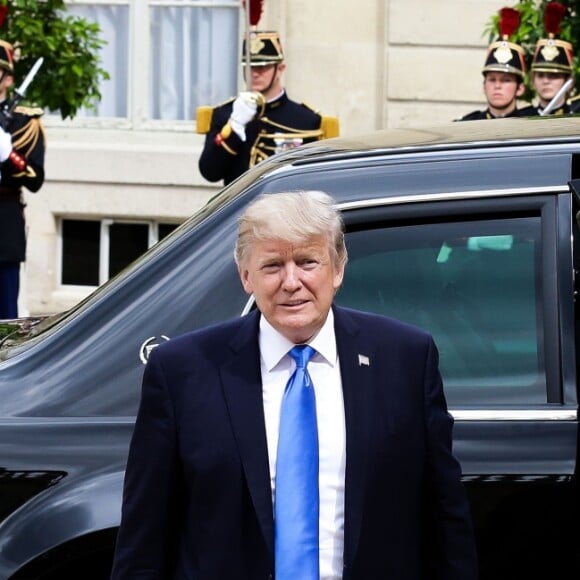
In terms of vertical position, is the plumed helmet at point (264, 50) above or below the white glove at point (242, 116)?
above

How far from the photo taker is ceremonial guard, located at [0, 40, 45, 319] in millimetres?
8906

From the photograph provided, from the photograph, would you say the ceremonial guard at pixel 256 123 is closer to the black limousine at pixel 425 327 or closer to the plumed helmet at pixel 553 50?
the plumed helmet at pixel 553 50

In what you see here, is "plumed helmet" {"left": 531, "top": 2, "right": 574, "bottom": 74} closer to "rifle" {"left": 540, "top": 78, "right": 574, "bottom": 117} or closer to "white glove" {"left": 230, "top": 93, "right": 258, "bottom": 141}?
"rifle" {"left": 540, "top": 78, "right": 574, "bottom": 117}

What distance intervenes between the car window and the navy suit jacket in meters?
0.60

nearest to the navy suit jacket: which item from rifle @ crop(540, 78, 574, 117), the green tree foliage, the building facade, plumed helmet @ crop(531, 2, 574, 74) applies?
rifle @ crop(540, 78, 574, 117)

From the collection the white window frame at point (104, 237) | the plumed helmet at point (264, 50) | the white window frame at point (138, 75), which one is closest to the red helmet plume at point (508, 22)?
the plumed helmet at point (264, 50)

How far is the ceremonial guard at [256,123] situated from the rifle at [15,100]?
93 cm

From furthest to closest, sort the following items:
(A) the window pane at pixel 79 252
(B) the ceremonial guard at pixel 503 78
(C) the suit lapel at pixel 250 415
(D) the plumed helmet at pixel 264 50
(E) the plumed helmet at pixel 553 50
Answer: (A) the window pane at pixel 79 252 → (D) the plumed helmet at pixel 264 50 → (B) the ceremonial guard at pixel 503 78 → (E) the plumed helmet at pixel 553 50 → (C) the suit lapel at pixel 250 415

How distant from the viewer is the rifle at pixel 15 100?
29.4 ft

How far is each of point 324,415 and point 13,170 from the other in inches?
245

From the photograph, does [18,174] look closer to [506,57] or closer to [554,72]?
[506,57]

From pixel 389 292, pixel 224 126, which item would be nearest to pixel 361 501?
pixel 389 292

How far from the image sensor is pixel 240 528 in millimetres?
2889

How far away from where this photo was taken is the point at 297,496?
9.43ft
